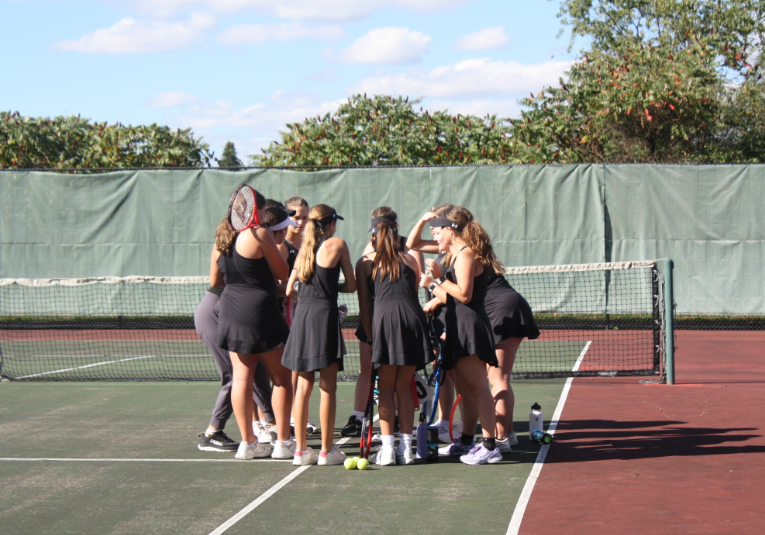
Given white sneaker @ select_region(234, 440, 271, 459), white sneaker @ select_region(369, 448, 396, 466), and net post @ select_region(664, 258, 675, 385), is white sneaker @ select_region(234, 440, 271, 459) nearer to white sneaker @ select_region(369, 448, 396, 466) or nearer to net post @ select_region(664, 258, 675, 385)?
white sneaker @ select_region(369, 448, 396, 466)

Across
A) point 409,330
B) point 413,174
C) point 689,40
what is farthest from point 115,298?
point 689,40

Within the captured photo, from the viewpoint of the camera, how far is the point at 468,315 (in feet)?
19.5

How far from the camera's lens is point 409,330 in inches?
229

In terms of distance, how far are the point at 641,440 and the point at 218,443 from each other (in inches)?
130

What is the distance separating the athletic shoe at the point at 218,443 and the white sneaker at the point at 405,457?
4.30ft

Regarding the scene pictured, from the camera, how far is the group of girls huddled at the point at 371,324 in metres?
5.84

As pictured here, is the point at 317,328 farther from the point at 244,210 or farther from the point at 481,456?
the point at 481,456

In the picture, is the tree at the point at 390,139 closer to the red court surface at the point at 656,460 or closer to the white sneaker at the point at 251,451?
the red court surface at the point at 656,460

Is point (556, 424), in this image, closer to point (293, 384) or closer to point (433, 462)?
point (433, 462)

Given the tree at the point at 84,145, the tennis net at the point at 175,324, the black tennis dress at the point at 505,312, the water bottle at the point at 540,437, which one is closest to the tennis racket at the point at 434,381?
the black tennis dress at the point at 505,312

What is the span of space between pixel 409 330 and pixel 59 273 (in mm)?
12037

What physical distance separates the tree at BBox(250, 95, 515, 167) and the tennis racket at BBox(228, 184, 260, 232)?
14.0 m

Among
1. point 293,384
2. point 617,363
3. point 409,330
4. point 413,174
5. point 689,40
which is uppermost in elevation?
point 689,40

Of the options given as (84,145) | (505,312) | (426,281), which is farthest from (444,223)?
(84,145)
